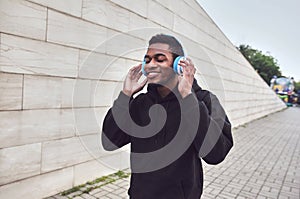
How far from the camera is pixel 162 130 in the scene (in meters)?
1.23

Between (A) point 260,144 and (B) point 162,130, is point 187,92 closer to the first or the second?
(B) point 162,130

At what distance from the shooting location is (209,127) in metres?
1.13

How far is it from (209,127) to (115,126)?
0.50m

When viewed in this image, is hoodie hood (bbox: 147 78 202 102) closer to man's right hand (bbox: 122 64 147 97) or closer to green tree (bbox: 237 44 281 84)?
man's right hand (bbox: 122 64 147 97)

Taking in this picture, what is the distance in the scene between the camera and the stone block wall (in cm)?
248

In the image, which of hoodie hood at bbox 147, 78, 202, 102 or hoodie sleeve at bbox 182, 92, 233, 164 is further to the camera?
hoodie hood at bbox 147, 78, 202, 102

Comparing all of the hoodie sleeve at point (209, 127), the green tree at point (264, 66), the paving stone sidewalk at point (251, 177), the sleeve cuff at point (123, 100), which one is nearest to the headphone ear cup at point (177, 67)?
the hoodie sleeve at point (209, 127)

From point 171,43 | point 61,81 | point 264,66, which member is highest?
point 264,66

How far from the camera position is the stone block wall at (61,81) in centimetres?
248

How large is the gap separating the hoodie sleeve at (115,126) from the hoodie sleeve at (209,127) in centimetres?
33

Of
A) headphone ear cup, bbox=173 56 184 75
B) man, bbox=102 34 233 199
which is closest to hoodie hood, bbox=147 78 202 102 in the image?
man, bbox=102 34 233 199

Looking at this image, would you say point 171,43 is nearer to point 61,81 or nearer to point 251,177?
point 61,81

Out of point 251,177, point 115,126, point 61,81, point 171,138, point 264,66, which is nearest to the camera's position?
point 171,138

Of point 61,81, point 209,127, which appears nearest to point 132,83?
point 209,127
